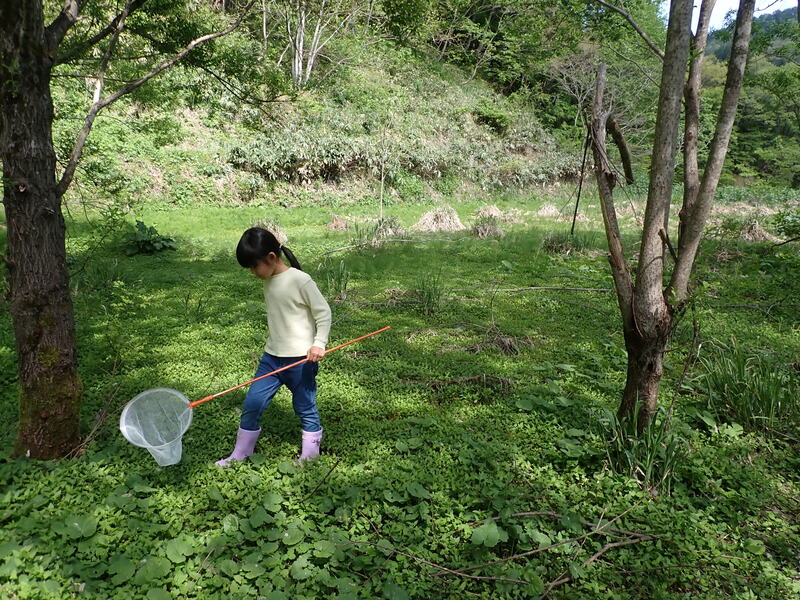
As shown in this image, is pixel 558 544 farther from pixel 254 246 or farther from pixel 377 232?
pixel 377 232

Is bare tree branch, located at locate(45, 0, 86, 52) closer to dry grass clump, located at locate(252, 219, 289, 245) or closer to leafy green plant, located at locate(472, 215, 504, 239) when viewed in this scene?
dry grass clump, located at locate(252, 219, 289, 245)

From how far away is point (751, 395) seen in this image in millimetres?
3426

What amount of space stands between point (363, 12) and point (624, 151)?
21.0 meters

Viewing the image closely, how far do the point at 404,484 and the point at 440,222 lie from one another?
948 cm

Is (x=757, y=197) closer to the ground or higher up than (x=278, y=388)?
higher up

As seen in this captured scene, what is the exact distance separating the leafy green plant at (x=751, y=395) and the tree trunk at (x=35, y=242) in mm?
4282

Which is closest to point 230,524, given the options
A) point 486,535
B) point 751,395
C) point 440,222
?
point 486,535

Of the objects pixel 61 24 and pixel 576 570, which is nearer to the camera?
pixel 576 570

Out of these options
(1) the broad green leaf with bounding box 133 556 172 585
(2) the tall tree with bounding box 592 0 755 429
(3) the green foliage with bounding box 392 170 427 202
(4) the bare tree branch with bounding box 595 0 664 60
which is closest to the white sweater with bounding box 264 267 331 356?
(1) the broad green leaf with bounding box 133 556 172 585

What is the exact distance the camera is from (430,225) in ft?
38.1

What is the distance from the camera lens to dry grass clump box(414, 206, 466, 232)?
37.9 ft

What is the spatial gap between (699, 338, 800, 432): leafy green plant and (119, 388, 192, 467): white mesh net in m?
3.62

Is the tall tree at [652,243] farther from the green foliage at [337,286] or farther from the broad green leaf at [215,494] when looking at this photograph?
the green foliage at [337,286]

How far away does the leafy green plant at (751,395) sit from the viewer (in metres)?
3.35
